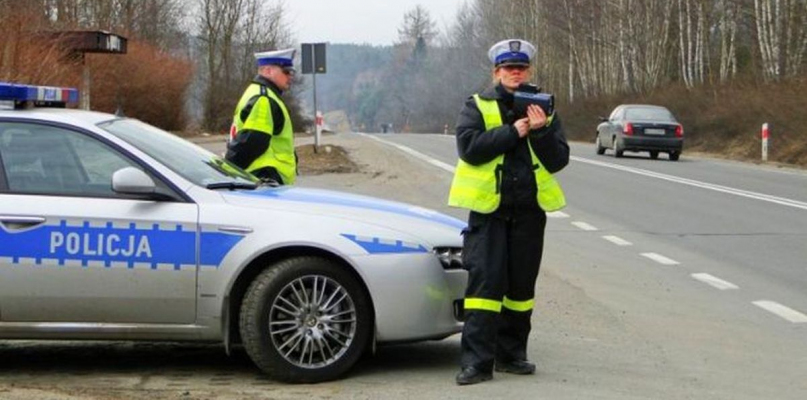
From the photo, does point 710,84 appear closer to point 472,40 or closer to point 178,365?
point 178,365

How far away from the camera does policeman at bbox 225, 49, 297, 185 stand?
8070mm

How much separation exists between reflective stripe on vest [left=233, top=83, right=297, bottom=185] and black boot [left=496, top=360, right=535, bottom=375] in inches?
99.5

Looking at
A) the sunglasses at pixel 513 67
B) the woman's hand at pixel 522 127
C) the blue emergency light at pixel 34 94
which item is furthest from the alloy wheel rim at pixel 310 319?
the blue emergency light at pixel 34 94

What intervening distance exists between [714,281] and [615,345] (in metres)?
3.17

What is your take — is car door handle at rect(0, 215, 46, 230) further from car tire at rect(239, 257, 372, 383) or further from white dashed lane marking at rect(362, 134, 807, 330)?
white dashed lane marking at rect(362, 134, 807, 330)

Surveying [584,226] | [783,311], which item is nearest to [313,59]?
[584,226]

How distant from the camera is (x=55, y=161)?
622 centimetres

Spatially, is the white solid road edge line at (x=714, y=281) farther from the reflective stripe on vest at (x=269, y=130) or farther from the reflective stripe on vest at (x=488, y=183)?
the reflective stripe on vest at (x=488, y=183)

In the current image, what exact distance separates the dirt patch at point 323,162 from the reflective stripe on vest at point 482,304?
50.7 ft

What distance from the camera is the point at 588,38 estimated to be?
6806cm

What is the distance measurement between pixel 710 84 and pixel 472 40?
240 feet

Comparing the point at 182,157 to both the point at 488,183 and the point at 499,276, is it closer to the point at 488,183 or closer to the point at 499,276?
the point at 488,183

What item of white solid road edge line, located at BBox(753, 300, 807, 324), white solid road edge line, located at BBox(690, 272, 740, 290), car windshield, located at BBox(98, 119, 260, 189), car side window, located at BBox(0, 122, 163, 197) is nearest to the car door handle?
car side window, located at BBox(0, 122, 163, 197)

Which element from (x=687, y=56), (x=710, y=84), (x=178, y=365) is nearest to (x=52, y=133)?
(x=178, y=365)
